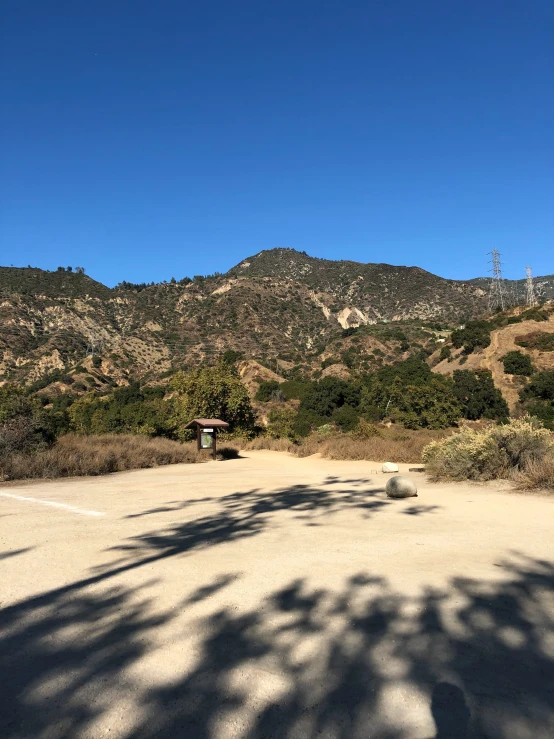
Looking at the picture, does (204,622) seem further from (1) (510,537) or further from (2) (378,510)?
(2) (378,510)

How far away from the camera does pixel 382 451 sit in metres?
18.2

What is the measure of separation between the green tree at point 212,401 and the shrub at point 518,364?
2210cm

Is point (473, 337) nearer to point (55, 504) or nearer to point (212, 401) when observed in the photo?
point (212, 401)

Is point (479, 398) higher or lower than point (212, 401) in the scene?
lower

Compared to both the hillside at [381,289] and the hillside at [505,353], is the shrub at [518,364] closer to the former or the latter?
the hillside at [505,353]

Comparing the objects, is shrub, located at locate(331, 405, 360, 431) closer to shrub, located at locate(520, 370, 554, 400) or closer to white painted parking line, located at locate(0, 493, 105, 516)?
shrub, located at locate(520, 370, 554, 400)

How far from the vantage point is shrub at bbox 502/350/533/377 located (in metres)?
38.1

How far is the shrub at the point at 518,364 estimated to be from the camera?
1500 inches

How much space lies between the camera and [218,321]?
72.3 m

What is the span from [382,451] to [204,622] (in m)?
15.7

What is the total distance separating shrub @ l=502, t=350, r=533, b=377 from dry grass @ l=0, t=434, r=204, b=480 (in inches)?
1144

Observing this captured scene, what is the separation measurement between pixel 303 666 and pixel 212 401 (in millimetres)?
27860

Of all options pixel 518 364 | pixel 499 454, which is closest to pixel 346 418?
pixel 518 364

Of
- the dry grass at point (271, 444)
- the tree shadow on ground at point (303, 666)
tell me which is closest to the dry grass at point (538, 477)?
the tree shadow on ground at point (303, 666)
